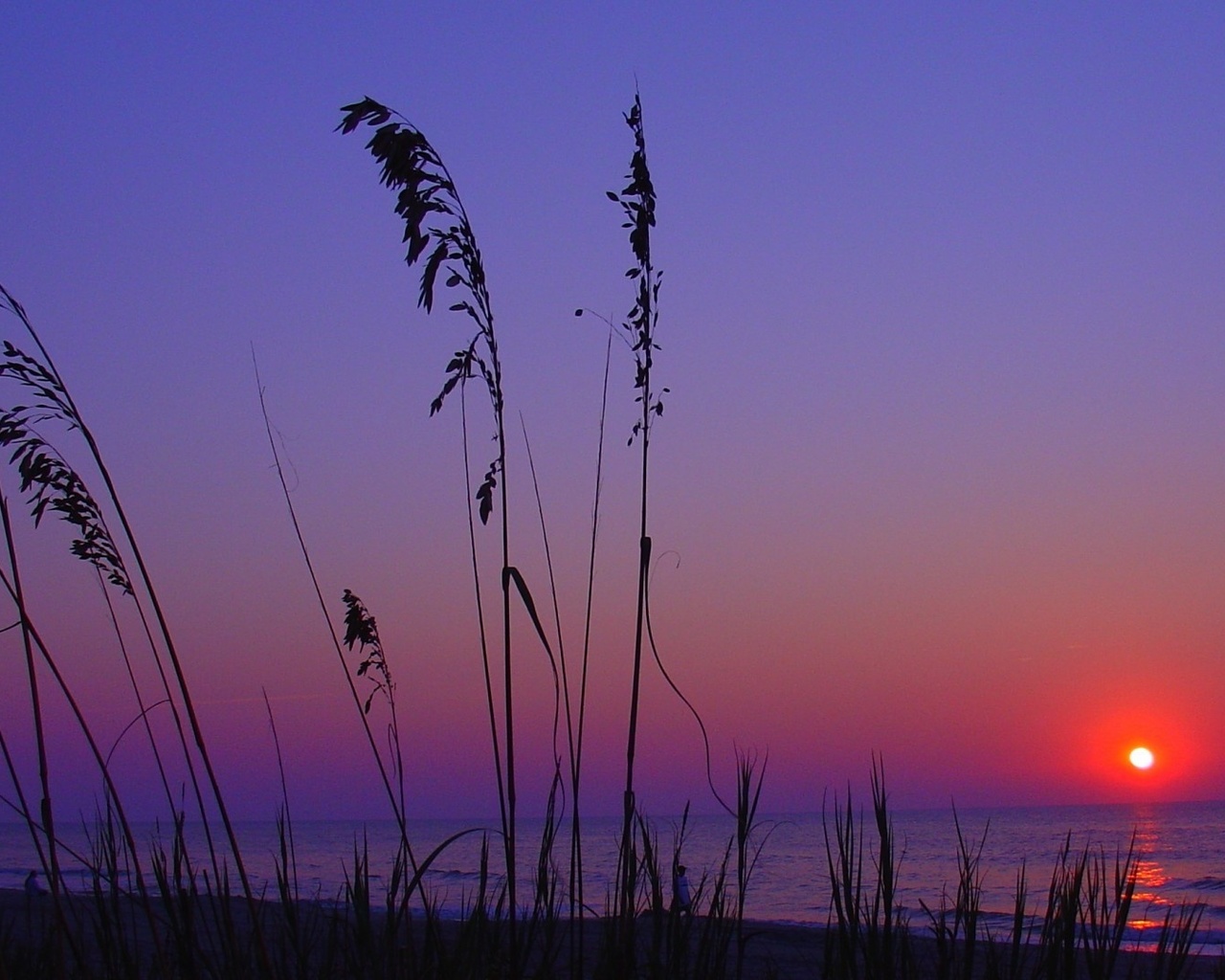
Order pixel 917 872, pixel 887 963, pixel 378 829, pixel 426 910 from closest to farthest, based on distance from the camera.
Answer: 1. pixel 887 963
2. pixel 426 910
3. pixel 917 872
4. pixel 378 829

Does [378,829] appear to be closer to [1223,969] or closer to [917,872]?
[917,872]

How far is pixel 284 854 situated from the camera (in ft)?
7.28

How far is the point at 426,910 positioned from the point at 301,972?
25cm

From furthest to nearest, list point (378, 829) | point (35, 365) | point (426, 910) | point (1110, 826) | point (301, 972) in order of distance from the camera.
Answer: point (378, 829) → point (1110, 826) → point (426, 910) → point (301, 972) → point (35, 365)

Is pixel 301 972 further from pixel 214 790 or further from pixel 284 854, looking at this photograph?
pixel 214 790

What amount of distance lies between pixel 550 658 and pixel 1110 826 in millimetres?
72002

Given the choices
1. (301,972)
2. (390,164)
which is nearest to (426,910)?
(301,972)

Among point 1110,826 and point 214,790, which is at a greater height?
point 214,790

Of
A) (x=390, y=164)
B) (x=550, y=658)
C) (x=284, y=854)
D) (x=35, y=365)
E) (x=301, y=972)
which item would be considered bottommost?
(x=301, y=972)

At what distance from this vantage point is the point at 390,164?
6.70 ft

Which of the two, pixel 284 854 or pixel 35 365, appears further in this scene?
pixel 284 854

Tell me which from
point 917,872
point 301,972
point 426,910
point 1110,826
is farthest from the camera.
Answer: point 1110,826

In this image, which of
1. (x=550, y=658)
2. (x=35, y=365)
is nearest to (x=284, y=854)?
(x=550, y=658)

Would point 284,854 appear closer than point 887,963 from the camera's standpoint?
No
